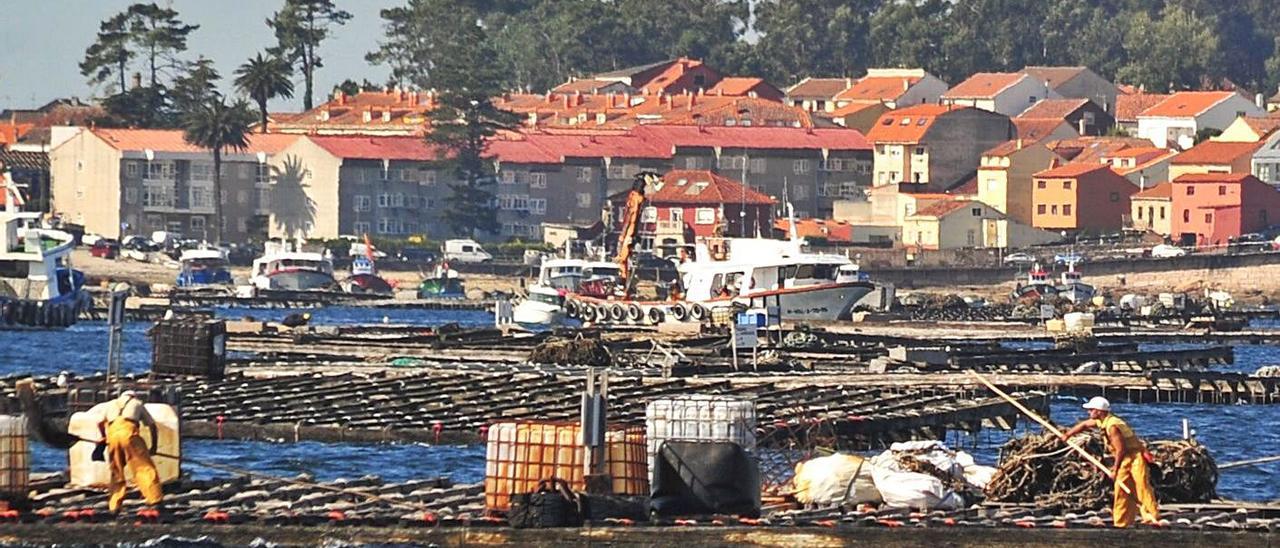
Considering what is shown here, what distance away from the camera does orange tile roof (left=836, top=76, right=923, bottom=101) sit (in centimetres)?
17462

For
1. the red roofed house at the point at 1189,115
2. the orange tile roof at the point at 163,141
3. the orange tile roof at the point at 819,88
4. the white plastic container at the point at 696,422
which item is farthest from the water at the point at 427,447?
the orange tile roof at the point at 819,88

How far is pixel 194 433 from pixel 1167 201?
10210 cm

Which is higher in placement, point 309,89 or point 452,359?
point 309,89

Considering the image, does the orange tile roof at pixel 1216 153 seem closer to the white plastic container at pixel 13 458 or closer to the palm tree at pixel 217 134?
the palm tree at pixel 217 134

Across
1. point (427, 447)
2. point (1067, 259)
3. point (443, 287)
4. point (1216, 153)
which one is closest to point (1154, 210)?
point (1216, 153)

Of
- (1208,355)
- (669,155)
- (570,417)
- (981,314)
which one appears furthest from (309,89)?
(570,417)

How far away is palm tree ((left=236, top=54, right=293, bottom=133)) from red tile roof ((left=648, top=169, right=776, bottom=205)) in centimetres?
2705

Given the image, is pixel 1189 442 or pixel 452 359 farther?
pixel 452 359

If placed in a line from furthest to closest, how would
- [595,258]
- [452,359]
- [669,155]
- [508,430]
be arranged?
[669,155], [595,258], [452,359], [508,430]

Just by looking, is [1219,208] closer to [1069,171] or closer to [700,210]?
[1069,171]

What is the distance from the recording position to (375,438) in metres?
36.8

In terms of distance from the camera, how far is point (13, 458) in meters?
24.8

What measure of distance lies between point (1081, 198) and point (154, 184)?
1676 inches

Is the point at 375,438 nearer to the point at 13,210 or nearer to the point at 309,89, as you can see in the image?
the point at 13,210
